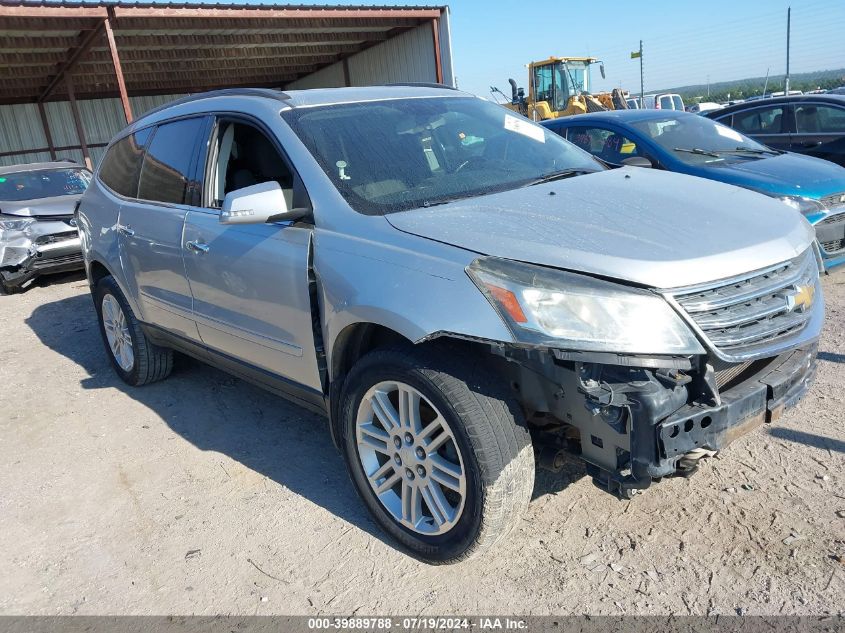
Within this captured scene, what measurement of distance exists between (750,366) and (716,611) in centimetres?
87

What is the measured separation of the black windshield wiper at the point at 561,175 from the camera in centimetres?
321

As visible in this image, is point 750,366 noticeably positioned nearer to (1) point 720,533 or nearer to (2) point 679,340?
(2) point 679,340

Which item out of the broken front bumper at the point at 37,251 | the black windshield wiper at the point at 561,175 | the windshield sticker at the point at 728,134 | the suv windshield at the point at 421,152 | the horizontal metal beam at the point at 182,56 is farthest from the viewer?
the horizontal metal beam at the point at 182,56

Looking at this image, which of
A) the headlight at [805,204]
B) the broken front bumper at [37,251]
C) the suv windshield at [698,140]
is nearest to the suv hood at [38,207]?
the broken front bumper at [37,251]

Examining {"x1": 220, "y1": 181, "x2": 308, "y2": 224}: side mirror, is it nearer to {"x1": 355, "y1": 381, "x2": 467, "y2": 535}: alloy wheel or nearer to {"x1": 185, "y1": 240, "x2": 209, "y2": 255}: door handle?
{"x1": 185, "y1": 240, "x2": 209, "y2": 255}: door handle

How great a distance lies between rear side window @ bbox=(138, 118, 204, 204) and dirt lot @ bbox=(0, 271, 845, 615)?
1.47 metres

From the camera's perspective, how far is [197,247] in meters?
3.57

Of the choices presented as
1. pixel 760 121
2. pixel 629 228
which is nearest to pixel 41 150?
pixel 760 121

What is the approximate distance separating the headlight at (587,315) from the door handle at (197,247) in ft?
6.17

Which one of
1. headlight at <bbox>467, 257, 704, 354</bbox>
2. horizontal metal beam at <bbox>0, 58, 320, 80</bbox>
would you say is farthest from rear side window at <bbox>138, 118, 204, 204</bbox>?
horizontal metal beam at <bbox>0, 58, 320, 80</bbox>

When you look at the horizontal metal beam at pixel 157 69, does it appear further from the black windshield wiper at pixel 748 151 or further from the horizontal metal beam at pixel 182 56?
the black windshield wiper at pixel 748 151

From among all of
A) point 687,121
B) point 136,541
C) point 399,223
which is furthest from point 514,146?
point 687,121

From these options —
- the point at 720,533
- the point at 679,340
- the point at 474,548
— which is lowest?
the point at 720,533

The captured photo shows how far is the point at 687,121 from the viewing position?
712cm
